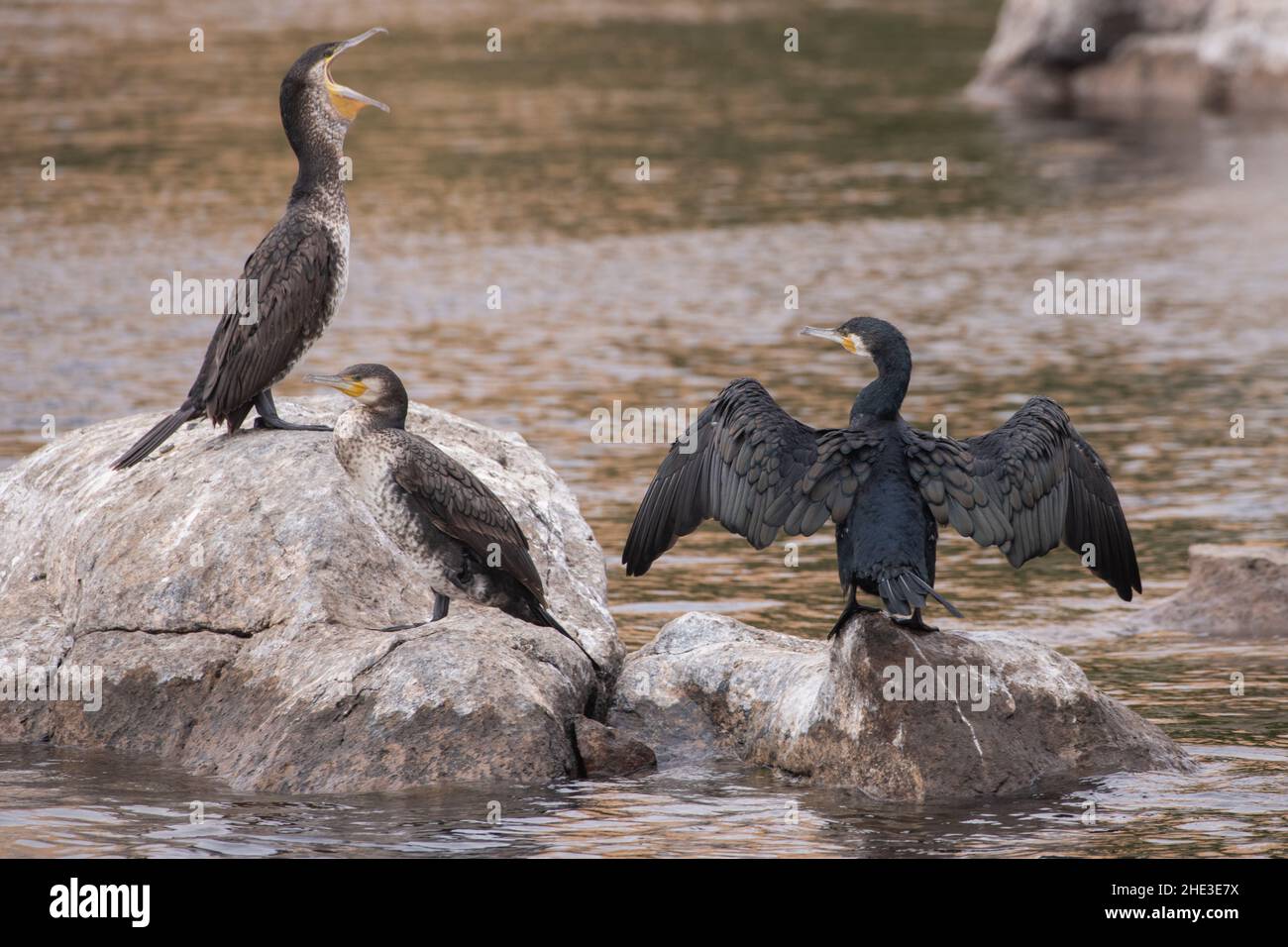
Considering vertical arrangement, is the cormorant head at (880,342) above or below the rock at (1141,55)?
below

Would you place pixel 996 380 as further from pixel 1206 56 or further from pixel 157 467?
pixel 1206 56

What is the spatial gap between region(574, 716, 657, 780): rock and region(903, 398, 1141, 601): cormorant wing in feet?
5.74

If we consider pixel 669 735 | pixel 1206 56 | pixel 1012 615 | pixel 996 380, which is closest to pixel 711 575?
pixel 1012 615

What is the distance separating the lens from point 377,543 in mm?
9750

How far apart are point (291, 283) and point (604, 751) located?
2763 millimetres

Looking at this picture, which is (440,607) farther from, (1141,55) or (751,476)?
(1141,55)

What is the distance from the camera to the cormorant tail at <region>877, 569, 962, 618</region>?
8.27 meters

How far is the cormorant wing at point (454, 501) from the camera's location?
29.6 feet

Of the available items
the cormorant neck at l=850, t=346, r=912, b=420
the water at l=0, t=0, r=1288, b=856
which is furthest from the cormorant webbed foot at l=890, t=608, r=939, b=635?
the cormorant neck at l=850, t=346, r=912, b=420

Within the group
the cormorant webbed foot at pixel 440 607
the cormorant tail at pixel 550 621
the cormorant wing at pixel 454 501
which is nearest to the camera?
the cormorant wing at pixel 454 501

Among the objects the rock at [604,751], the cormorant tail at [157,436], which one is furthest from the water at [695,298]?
the cormorant tail at [157,436]

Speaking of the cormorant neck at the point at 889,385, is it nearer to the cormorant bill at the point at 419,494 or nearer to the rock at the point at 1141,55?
the cormorant bill at the point at 419,494

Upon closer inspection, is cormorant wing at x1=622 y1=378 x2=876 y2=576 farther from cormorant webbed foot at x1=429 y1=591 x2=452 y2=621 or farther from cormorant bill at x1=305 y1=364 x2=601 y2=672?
cormorant webbed foot at x1=429 y1=591 x2=452 y2=621

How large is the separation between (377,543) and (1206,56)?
26889 mm
